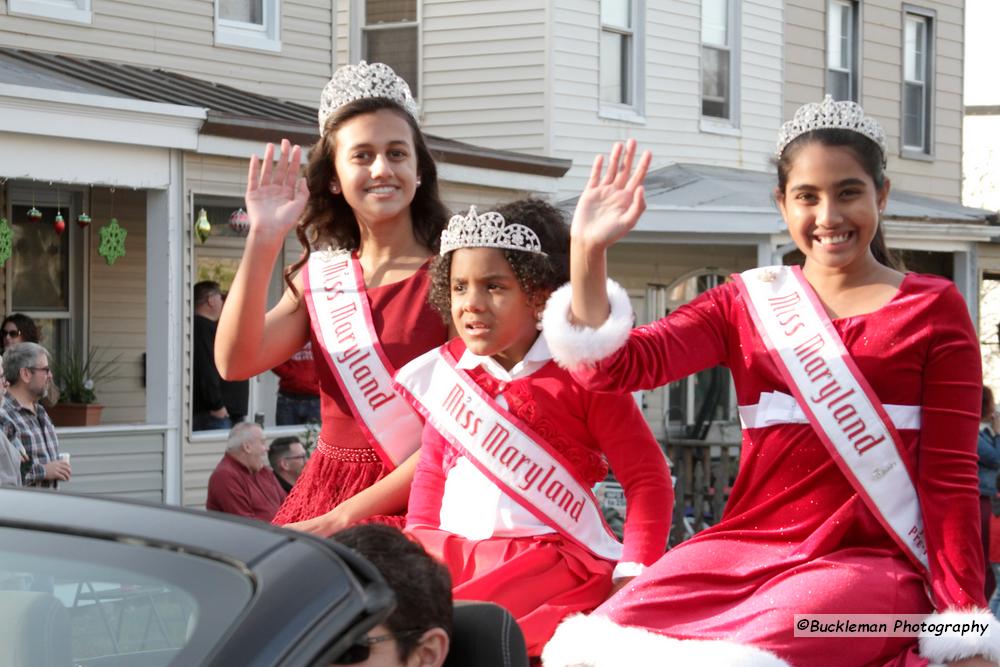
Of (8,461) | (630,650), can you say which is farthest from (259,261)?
(8,461)

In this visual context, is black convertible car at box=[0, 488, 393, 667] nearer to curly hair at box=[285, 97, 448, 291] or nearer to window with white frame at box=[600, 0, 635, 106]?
curly hair at box=[285, 97, 448, 291]

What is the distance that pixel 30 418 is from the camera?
27.8ft

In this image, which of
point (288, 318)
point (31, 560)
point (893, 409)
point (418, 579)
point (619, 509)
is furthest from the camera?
point (619, 509)

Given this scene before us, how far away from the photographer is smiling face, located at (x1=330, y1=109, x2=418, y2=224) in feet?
12.2

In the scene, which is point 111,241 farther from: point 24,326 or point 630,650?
point 630,650

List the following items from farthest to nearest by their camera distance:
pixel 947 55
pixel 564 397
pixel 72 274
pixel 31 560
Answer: pixel 947 55 → pixel 72 274 → pixel 564 397 → pixel 31 560

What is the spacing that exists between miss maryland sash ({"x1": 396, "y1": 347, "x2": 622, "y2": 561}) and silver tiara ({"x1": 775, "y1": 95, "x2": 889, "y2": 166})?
87 centimetres

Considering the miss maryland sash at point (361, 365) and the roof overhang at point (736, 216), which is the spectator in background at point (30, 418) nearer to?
the miss maryland sash at point (361, 365)

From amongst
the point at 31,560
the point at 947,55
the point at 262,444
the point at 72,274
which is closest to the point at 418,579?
the point at 31,560

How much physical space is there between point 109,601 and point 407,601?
0.44 metres

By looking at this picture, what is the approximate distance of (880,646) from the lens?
2.91m

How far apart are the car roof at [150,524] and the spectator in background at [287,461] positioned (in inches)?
317

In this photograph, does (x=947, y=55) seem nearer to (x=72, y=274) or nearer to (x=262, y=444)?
(x=72, y=274)

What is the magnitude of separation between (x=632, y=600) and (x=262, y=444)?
667cm
